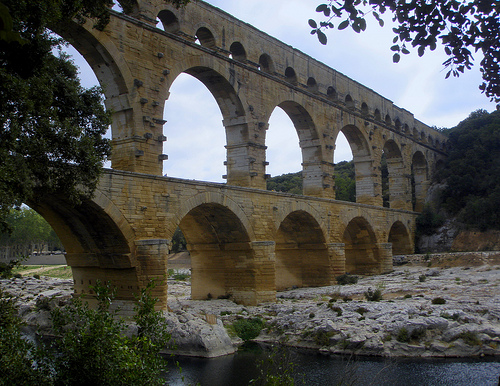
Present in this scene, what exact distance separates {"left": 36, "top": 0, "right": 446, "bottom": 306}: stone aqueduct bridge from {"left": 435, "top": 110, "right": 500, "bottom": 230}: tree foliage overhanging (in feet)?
22.0

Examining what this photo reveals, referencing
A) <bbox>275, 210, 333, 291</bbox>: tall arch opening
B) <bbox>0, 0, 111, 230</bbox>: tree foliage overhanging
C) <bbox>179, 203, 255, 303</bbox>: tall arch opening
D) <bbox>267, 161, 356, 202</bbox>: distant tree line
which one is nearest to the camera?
<bbox>0, 0, 111, 230</bbox>: tree foliage overhanging

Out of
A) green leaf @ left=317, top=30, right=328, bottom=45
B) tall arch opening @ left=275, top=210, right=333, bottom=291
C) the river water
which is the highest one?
green leaf @ left=317, top=30, right=328, bottom=45

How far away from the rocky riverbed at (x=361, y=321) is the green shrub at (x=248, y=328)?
8.1 inches

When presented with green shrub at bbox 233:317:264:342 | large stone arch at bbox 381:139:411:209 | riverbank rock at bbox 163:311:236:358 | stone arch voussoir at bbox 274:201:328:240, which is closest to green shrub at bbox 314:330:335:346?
green shrub at bbox 233:317:264:342

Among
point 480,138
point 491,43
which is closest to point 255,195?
point 491,43

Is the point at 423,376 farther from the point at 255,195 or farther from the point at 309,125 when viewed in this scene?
the point at 309,125

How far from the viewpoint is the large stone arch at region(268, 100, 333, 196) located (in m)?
23.4

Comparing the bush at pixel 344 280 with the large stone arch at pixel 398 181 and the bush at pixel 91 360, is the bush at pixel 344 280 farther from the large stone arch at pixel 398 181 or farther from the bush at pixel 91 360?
the bush at pixel 91 360

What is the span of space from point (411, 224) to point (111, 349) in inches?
1163

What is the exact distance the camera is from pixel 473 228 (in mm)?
31672

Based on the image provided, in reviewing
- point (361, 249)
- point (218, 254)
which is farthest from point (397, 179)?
point (218, 254)

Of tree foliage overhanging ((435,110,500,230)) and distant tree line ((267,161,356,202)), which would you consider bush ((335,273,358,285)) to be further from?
distant tree line ((267,161,356,202))

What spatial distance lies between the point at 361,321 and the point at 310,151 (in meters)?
11.1

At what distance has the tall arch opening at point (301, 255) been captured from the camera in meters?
22.2
